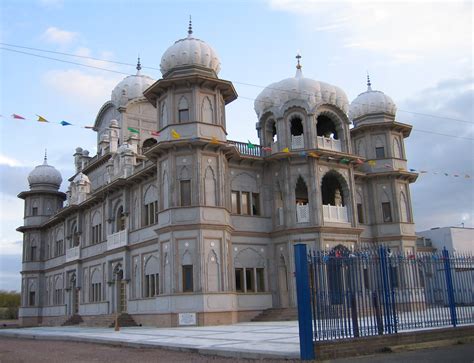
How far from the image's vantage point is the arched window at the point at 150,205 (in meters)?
31.9

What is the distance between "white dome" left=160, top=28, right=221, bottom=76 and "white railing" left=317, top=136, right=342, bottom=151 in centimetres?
754

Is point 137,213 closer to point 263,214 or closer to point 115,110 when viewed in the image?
point 263,214

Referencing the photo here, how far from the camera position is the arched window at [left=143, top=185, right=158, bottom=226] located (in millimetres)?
31906

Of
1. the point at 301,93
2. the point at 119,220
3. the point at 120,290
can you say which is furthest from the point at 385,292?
the point at 119,220

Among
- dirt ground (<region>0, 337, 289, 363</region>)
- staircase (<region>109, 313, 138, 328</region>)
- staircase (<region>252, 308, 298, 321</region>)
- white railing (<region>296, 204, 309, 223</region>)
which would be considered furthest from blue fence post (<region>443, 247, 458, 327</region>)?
staircase (<region>109, 313, 138, 328</region>)

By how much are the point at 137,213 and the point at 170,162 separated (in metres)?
6.87

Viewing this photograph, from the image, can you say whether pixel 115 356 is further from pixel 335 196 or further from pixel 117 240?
pixel 335 196

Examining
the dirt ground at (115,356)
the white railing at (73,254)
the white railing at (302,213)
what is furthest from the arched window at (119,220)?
the dirt ground at (115,356)

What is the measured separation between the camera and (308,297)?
12.8 meters

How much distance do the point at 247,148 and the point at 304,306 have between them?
66.8ft

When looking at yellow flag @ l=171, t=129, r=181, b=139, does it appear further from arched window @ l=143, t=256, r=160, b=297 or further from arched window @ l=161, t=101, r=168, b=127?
arched window @ l=143, t=256, r=160, b=297

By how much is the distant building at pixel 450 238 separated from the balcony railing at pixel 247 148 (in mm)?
23727

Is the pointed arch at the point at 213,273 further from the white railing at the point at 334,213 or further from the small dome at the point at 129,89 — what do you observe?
the small dome at the point at 129,89

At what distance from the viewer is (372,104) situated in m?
37.7
